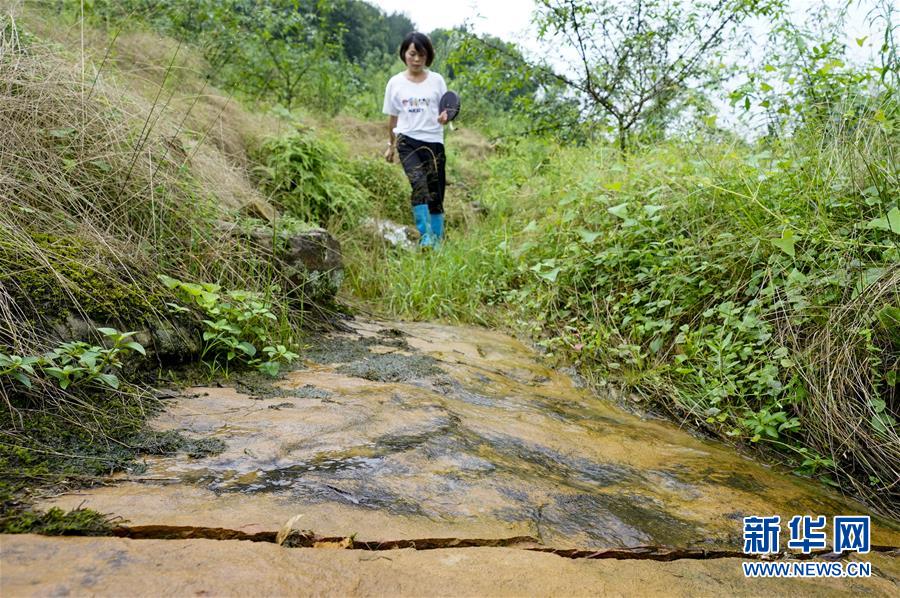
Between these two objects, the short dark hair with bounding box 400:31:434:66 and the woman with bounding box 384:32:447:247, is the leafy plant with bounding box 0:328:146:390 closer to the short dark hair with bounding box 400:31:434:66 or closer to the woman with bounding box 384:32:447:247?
the woman with bounding box 384:32:447:247

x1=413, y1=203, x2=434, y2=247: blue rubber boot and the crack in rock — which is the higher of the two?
x1=413, y1=203, x2=434, y2=247: blue rubber boot

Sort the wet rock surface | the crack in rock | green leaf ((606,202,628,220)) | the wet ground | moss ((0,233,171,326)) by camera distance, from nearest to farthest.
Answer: the wet rock surface → the crack in rock → the wet ground → moss ((0,233,171,326)) → green leaf ((606,202,628,220))

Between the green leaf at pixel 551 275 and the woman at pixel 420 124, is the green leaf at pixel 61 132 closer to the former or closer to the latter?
the green leaf at pixel 551 275

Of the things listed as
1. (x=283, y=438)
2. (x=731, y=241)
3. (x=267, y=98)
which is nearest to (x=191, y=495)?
(x=283, y=438)

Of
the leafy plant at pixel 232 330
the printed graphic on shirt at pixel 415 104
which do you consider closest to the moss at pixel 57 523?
the leafy plant at pixel 232 330

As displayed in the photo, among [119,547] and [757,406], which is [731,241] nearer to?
[757,406]

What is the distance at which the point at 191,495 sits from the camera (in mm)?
1150

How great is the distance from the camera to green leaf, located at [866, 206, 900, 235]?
1983 mm

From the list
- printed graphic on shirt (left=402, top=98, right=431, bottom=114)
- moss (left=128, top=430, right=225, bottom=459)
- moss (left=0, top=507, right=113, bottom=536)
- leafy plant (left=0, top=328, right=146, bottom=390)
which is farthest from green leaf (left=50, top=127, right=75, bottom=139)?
printed graphic on shirt (left=402, top=98, right=431, bottom=114)

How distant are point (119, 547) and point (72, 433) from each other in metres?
0.58

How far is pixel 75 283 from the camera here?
1.75 metres

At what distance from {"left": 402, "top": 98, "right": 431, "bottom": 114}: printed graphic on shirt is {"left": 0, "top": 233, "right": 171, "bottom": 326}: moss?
3.39 m

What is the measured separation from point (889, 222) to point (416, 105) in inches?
150

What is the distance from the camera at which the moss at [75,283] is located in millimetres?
1621
